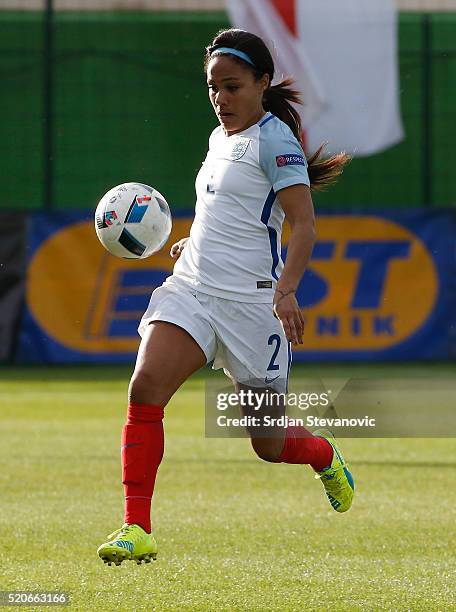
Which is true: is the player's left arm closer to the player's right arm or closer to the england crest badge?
the england crest badge

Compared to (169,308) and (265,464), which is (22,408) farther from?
(169,308)

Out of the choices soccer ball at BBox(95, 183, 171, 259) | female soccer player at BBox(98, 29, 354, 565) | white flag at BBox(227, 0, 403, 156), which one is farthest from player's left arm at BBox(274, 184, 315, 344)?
white flag at BBox(227, 0, 403, 156)

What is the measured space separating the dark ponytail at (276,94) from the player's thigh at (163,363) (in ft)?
3.07

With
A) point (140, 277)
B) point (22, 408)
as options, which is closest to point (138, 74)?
point (140, 277)

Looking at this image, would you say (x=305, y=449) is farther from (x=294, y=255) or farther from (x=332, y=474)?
(x=294, y=255)

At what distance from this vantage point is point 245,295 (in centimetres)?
562

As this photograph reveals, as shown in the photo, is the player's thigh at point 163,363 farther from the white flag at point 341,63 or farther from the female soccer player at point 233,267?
the white flag at point 341,63

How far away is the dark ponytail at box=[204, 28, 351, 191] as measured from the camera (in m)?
5.60

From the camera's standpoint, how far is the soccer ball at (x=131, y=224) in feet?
19.9

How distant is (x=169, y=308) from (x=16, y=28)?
1557 centimetres

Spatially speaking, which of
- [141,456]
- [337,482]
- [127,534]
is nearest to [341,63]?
Result: [337,482]

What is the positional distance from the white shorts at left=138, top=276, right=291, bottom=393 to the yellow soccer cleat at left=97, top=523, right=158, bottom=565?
2.57 feet

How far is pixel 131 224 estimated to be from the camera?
6.07 meters

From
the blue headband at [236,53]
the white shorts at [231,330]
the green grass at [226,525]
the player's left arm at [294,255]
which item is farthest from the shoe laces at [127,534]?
the blue headband at [236,53]
